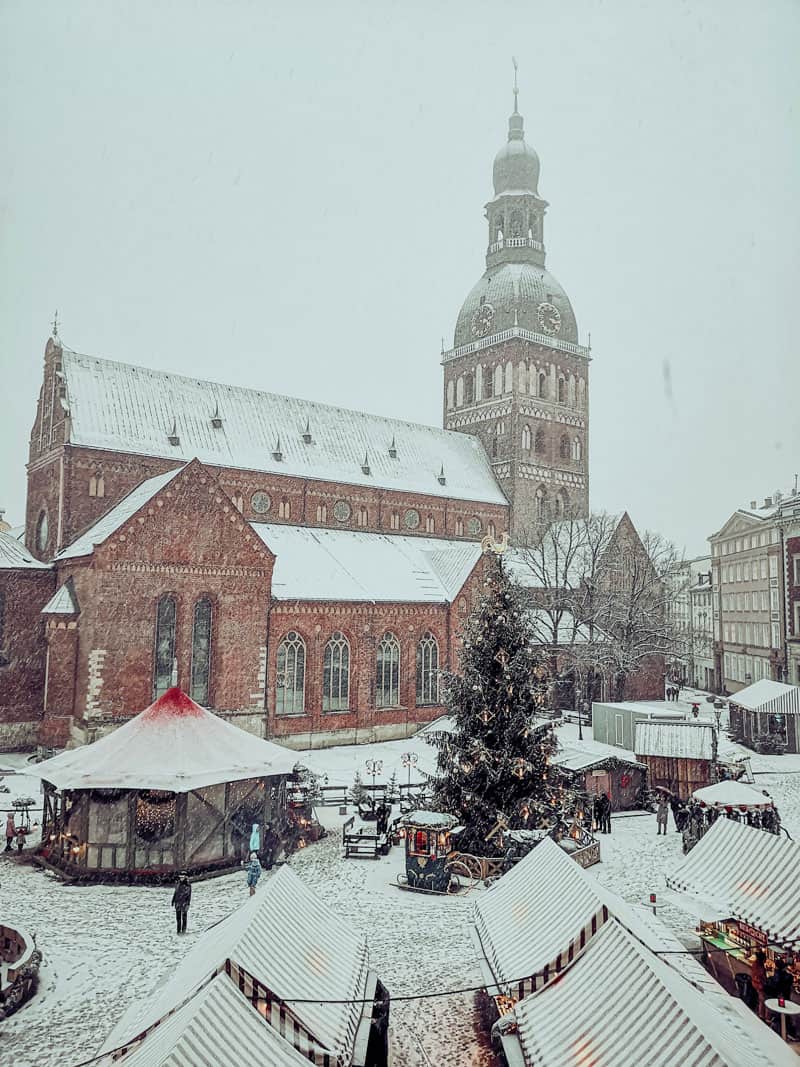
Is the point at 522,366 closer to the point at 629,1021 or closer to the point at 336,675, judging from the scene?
the point at 336,675

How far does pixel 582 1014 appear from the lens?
295 inches

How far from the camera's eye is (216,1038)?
261 inches

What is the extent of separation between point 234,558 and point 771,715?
70.7 ft

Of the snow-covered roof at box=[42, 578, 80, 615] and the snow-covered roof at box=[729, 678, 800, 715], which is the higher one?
the snow-covered roof at box=[42, 578, 80, 615]

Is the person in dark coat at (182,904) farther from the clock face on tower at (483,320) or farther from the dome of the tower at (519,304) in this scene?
the clock face on tower at (483,320)

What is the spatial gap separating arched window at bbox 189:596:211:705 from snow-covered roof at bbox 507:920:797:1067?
23.3 m

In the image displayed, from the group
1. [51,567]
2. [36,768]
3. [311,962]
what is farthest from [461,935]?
[51,567]

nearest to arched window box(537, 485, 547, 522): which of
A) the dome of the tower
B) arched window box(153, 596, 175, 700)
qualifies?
the dome of the tower

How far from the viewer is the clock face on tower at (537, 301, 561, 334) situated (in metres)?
52.4

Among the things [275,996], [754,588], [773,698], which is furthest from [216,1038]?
[773,698]

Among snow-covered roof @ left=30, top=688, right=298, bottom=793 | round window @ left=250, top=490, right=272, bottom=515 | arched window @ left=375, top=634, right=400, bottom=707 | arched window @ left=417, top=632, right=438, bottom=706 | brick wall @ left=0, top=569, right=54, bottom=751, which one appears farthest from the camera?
round window @ left=250, top=490, right=272, bottom=515

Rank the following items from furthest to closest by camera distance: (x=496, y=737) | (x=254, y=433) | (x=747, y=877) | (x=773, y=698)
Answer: (x=254, y=433) < (x=773, y=698) < (x=496, y=737) < (x=747, y=877)

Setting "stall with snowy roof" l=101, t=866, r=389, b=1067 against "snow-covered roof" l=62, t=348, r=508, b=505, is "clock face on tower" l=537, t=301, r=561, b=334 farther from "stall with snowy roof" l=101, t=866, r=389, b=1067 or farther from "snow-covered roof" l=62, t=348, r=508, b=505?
"stall with snowy roof" l=101, t=866, r=389, b=1067

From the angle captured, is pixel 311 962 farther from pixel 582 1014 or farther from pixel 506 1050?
pixel 582 1014
